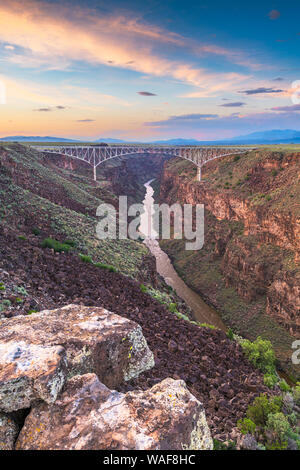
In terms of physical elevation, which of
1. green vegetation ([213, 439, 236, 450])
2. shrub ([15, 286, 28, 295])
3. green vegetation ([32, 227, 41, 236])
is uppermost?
green vegetation ([32, 227, 41, 236])

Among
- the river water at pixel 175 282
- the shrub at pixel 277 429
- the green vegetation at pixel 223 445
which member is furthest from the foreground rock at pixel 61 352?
the river water at pixel 175 282

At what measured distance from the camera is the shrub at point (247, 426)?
9058 millimetres

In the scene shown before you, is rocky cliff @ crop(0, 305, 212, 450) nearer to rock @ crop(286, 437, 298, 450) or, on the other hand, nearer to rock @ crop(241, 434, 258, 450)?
rock @ crop(241, 434, 258, 450)

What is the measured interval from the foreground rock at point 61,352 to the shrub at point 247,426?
13.2 ft

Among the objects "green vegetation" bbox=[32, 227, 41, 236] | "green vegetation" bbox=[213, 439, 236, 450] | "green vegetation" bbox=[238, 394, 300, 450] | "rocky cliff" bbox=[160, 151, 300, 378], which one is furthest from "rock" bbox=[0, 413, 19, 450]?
"rocky cliff" bbox=[160, 151, 300, 378]

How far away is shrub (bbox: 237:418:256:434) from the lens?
29.7 ft

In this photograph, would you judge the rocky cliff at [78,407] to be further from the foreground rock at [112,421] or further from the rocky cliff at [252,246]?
the rocky cliff at [252,246]

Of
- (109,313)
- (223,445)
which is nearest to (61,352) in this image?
(109,313)

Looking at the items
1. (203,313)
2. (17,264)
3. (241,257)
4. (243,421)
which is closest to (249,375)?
(243,421)

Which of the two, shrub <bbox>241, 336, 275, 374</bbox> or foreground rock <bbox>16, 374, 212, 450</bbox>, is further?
shrub <bbox>241, 336, 275, 374</bbox>

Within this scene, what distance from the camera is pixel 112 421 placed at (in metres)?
5.36
